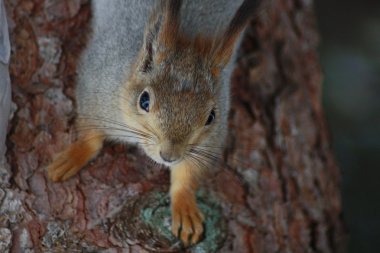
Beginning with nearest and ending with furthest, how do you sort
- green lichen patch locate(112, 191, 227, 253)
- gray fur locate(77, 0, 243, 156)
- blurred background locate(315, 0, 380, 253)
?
green lichen patch locate(112, 191, 227, 253)
gray fur locate(77, 0, 243, 156)
blurred background locate(315, 0, 380, 253)

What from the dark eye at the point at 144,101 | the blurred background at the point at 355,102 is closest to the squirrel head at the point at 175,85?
the dark eye at the point at 144,101

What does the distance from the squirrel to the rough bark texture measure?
44 mm

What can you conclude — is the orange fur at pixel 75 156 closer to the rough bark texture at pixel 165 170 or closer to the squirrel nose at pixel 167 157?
the rough bark texture at pixel 165 170

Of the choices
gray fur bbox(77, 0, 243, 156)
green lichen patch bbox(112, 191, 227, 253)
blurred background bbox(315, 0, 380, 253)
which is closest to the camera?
green lichen patch bbox(112, 191, 227, 253)

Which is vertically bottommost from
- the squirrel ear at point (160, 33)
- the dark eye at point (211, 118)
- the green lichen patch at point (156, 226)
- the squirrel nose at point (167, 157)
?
the green lichen patch at point (156, 226)

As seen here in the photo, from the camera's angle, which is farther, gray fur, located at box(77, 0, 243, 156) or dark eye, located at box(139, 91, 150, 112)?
gray fur, located at box(77, 0, 243, 156)

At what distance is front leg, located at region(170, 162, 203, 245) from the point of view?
6.21ft

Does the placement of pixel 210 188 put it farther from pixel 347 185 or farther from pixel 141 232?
pixel 347 185

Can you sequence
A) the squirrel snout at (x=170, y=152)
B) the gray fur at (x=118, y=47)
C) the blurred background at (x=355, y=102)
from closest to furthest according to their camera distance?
the squirrel snout at (x=170, y=152) < the gray fur at (x=118, y=47) < the blurred background at (x=355, y=102)

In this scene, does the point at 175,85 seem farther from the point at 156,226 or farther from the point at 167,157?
the point at 156,226

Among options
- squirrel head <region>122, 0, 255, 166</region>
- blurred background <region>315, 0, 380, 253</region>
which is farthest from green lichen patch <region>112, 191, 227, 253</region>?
blurred background <region>315, 0, 380, 253</region>

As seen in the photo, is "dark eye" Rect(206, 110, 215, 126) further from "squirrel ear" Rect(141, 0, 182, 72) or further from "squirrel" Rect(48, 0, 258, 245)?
"squirrel ear" Rect(141, 0, 182, 72)

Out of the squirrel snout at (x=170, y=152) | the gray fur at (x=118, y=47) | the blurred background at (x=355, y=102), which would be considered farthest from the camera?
the blurred background at (x=355, y=102)

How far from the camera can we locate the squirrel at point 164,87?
178 centimetres
